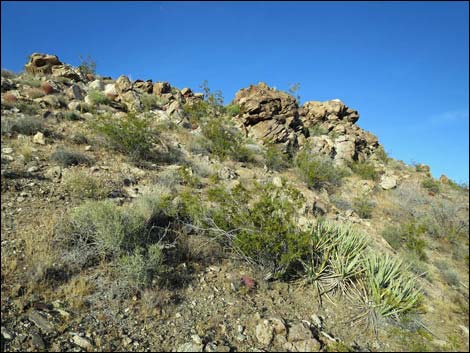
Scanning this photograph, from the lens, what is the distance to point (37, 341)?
2803 mm

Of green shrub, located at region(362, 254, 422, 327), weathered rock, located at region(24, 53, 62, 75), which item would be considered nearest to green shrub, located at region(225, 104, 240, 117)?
weathered rock, located at region(24, 53, 62, 75)

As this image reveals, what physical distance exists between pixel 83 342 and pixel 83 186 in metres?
3.54

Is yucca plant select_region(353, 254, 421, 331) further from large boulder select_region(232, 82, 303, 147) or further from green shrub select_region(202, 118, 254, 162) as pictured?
large boulder select_region(232, 82, 303, 147)

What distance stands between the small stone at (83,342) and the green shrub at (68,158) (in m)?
4.81

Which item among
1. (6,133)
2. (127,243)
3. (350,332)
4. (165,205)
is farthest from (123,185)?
(350,332)

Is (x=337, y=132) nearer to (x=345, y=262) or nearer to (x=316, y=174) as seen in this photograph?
(x=316, y=174)

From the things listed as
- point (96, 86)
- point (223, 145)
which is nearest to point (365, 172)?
point (223, 145)

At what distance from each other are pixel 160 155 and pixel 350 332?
7.39 m

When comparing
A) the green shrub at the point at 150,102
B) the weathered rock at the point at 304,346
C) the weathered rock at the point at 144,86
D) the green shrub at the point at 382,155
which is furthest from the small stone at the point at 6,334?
the green shrub at the point at 382,155

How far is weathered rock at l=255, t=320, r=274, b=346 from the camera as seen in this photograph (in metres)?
3.39

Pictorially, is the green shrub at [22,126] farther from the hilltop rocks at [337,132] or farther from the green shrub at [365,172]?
the green shrub at [365,172]

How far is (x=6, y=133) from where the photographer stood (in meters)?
7.11

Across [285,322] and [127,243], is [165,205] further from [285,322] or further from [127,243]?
[285,322]

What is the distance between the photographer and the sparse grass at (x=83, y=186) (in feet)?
18.3
